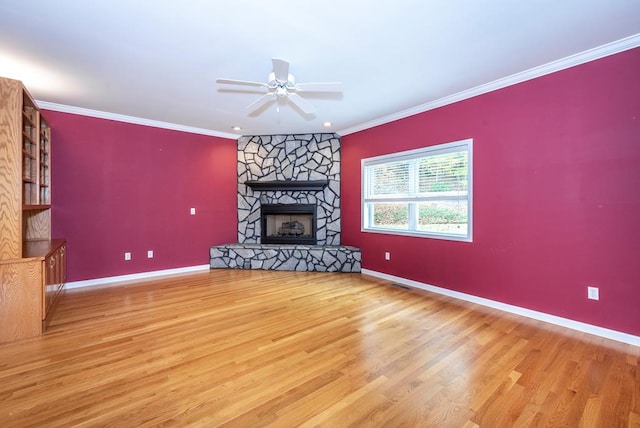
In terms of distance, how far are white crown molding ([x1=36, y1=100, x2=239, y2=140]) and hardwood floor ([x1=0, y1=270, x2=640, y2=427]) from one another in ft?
8.79

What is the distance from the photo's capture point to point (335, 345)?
2.39m

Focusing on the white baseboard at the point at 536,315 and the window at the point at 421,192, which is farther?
the window at the point at 421,192

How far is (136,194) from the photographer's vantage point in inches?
179

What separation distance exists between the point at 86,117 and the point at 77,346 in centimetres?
335

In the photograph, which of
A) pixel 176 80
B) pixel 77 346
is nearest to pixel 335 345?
pixel 77 346

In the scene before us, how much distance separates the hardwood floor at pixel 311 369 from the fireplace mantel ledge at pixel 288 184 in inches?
100

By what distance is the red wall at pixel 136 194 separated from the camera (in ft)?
13.1

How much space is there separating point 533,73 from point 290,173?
12.6ft

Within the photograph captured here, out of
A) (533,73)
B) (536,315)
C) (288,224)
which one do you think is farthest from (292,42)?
(288,224)

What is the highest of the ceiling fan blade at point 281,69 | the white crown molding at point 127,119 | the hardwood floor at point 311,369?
the white crown molding at point 127,119

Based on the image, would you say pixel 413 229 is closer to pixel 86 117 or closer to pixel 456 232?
pixel 456 232

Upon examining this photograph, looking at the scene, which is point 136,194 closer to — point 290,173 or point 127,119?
point 127,119

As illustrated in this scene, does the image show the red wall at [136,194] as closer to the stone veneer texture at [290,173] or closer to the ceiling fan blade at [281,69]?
the stone veneer texture at [290,173]

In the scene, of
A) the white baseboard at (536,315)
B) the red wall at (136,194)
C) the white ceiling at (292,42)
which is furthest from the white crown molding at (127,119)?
the white baseboard at (536,315)
